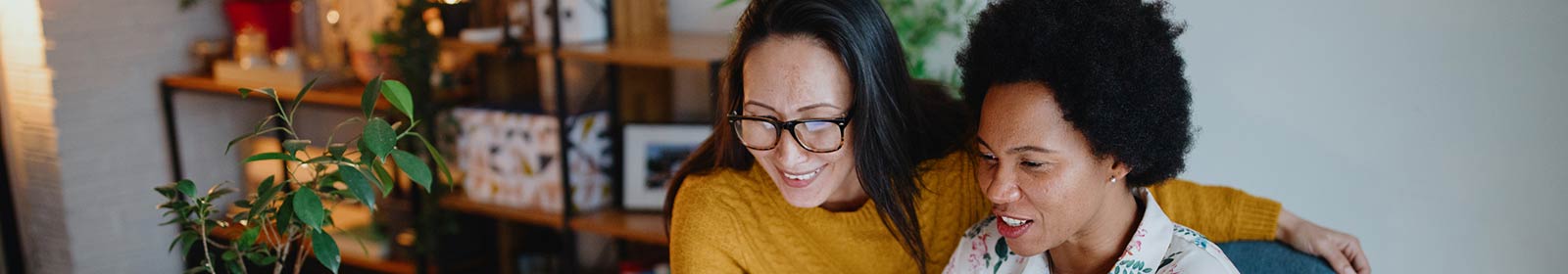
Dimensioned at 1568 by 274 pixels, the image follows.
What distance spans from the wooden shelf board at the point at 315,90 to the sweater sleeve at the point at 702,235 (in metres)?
1.56

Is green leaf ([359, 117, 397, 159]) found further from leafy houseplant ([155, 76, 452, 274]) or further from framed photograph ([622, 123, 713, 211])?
framed photograph ([622, 123, 713, 211])

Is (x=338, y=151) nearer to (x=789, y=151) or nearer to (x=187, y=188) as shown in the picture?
(x=187, y=188)

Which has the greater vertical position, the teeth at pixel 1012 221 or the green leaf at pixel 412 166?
the green leaf at pixel 412 166

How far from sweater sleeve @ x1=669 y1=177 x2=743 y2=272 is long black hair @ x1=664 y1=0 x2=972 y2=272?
0.26 ft

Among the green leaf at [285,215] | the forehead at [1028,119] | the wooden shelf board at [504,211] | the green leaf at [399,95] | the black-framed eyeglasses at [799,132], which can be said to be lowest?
the wooden shelf board at [504,211]

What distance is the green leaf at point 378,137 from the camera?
4.00 feet

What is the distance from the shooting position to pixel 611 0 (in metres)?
2.52

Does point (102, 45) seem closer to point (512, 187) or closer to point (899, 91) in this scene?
point (512, 187)

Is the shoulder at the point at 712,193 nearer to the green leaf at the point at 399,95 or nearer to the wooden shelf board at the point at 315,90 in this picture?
the green leaf at the point at 399,95

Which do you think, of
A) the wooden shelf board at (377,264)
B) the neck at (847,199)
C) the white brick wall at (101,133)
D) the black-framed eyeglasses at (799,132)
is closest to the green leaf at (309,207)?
the black-framed eyeglasses at (799,132)

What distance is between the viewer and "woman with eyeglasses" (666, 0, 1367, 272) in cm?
142

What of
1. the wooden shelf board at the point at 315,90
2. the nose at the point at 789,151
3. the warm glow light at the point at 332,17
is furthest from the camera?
the warm glow light at the point at 332,17

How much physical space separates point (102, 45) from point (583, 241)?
4.88ft

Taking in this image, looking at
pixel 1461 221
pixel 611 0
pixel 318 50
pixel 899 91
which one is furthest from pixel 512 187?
pixel 1461 221
